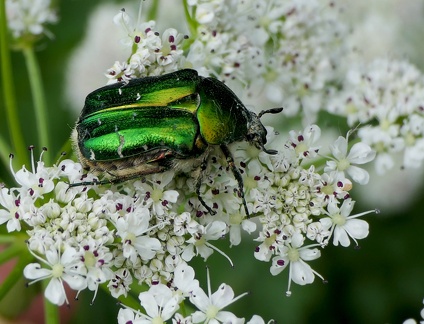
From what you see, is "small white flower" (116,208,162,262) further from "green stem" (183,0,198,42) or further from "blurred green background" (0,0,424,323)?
"blurred green background" (0,0,424,323)

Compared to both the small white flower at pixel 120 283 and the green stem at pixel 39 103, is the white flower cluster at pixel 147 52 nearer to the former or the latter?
the green stem at pixel 39 103

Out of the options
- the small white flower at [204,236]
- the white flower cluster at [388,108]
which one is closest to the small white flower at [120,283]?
the small white flower at [204,236]

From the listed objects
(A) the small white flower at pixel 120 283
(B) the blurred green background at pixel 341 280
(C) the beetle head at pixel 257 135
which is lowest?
(B) the blurred green background at pixel 341 280

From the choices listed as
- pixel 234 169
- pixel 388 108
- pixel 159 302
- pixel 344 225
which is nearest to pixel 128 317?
pixel 159 302

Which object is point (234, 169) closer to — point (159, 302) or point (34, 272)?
point (159, 302)

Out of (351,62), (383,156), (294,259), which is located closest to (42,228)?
(294,259)

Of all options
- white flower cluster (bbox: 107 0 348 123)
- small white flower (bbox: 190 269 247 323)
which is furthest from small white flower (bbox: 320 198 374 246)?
white flower cluster (bbox: 107 0 348 123)
